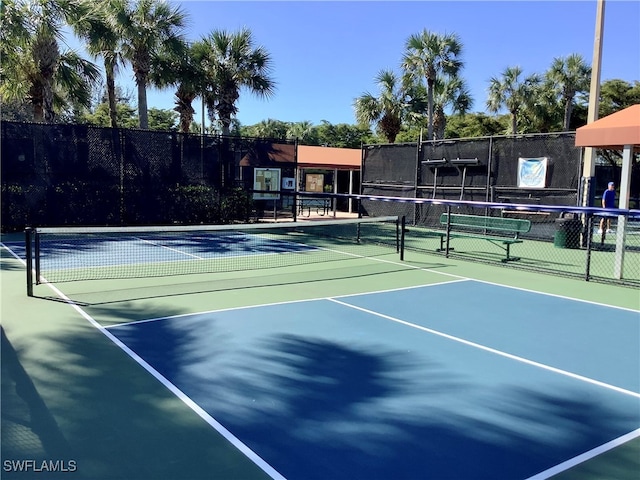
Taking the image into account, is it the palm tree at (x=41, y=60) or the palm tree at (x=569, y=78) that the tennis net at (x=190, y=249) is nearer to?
the palm tree at (x=41, y=60)

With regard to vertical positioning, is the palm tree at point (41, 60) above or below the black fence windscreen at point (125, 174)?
above

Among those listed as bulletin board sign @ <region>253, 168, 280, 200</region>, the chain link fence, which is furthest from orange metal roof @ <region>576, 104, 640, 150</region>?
bulletin board sign @ <region>253, 168, 280, 200</region>

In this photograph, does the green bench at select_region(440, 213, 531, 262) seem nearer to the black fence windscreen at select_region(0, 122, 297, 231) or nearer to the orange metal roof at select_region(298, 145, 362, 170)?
the black fence windscreen at select_region(0, 122, 297, 231)

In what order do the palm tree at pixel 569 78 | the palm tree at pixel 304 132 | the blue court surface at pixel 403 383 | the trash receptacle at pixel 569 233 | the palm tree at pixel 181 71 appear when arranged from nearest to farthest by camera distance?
the blue court surface at pixel 403 383 < the trash receptacle at pixel 569 233 < the palm tree at pixel 181 71 < the palm tree at pixel 569 78 < the palm tree at pixel 304 132

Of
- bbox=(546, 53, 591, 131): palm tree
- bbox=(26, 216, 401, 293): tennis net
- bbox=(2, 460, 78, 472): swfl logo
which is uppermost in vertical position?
bbox=(546, 53, 591, 131): palm tree

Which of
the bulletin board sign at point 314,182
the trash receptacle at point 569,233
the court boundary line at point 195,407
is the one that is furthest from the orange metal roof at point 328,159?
the court boundary line at point 195,407

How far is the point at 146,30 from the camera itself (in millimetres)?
19672

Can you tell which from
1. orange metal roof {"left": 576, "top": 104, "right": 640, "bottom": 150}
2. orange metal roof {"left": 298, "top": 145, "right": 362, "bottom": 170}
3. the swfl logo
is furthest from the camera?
orange metal roof {"left": 298, "top": 145, "right": 362, "bottom": 170}

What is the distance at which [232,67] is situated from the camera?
73.1 ft

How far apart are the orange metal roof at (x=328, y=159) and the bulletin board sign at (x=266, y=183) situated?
6.55 m

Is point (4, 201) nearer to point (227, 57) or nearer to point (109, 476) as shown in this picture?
point (227, 57)

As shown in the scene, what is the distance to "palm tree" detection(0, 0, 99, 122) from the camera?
1669 cm

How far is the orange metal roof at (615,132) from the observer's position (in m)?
10.6

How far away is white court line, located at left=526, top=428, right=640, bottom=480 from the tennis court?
13mm
